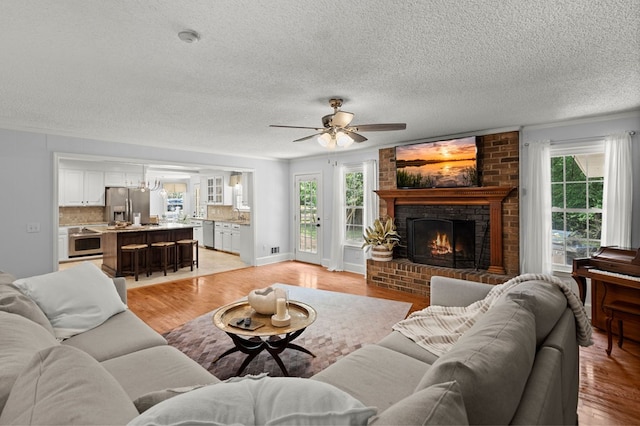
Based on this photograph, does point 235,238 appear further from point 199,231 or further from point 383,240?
point 383,240

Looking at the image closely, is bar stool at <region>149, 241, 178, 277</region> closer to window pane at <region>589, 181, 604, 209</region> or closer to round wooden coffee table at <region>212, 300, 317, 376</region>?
round wooden coffee table at <region>212, 300, 317, 376</region>

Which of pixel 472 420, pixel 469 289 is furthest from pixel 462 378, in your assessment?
pixel 469 289

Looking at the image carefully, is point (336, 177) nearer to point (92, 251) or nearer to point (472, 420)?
point (472, 420)

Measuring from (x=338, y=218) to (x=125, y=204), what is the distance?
5.73 m

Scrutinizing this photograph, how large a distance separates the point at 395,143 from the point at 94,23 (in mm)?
4520

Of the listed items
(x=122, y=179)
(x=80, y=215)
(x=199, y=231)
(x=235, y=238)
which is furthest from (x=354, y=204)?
(x=80, y=215)

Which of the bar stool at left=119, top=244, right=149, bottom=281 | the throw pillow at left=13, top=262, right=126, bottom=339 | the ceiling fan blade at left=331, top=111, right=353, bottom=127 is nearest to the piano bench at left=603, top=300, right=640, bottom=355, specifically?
Answer: the ceiling fan blade at left=331, top=111, right=353, bottom=127

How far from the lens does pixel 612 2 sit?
5.34 ft

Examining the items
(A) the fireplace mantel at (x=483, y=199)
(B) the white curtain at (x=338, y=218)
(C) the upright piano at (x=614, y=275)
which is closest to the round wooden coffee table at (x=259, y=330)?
(C) the upright piano at (x=614, y=275)

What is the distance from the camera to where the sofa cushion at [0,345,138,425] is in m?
0.76

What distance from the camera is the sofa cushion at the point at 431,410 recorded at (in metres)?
0.74

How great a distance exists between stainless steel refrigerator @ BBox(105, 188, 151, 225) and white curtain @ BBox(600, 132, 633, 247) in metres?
9.26

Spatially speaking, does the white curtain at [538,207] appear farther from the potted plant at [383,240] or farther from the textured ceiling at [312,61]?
the potted plant at [383,240]

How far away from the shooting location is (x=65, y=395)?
82 centimetres
